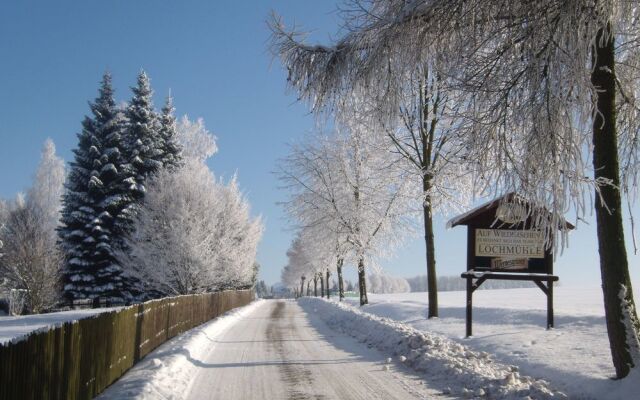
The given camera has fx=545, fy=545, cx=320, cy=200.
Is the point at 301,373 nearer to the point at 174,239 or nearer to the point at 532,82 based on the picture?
the point at 532,82

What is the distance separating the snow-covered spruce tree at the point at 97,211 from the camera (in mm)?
34531

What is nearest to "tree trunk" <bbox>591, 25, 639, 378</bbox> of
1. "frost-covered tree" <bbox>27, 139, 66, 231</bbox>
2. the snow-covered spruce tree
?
the snow-covered spruce tree

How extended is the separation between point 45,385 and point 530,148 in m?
5.55

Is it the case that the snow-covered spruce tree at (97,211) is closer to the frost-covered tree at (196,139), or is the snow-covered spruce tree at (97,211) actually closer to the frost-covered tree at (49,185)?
the frost-covered tree at (196,139)

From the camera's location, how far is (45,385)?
17.6 ft

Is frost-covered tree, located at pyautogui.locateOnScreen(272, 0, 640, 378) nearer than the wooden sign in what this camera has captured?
Yes

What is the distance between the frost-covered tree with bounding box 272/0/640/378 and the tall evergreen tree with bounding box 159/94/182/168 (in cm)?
3330

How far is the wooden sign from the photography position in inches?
497

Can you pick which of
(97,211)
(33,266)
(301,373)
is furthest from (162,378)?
(97,211)

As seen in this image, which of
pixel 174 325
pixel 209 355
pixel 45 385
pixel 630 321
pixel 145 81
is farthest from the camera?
pixel 145 81

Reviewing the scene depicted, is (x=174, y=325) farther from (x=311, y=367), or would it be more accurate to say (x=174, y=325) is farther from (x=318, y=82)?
(x=318, y=82)

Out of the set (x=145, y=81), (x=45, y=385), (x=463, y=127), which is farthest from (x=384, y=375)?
(x=145, y=81)

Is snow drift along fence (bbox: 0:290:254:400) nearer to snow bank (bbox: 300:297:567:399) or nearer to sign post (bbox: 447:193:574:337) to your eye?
snow bank (bbox: 300:297:567:399)

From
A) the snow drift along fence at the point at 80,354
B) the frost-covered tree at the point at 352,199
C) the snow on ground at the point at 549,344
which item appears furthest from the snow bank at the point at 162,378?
the frost-covered tree at the point at 352,199
